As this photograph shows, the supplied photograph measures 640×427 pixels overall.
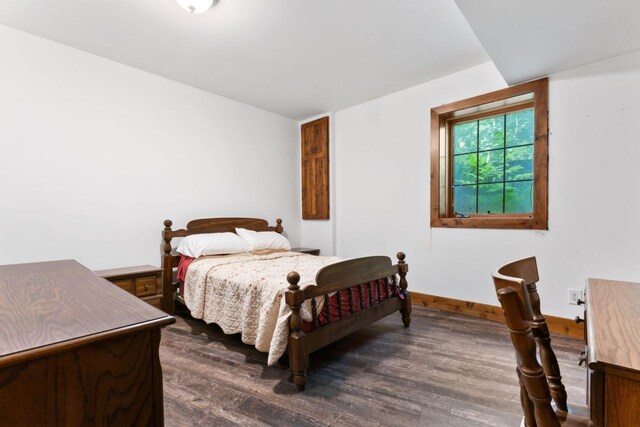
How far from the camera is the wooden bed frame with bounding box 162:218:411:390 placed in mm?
1771

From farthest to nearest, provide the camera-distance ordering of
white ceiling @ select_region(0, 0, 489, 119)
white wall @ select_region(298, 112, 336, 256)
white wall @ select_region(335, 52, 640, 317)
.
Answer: white wall @ select_region(298, 112, 336, 256) → white wall @ select_region(335, 52, 640, 317) → white ceiling @ select_region(0, 0, 489, 119)

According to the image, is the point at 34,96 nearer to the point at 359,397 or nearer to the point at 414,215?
the point at 359,397

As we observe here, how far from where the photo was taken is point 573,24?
1.87 m

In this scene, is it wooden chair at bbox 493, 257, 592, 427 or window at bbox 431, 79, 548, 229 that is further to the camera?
window at bbox 431, 79, 548, 229

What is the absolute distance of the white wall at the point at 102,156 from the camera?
2.36 metres

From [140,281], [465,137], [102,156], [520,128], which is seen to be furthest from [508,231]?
[102,156]

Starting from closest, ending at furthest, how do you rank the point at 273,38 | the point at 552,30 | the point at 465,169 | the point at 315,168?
1. the point at 552,30
2. the point at 273,38
3. the point at 465,169
4. the point at 315,168

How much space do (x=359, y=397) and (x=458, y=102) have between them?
2785mm

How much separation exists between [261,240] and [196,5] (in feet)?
7.46

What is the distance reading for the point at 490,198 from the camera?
118 inches

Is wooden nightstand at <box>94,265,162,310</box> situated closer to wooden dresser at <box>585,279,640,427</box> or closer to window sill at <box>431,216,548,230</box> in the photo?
window sill at <box>431,216,548,230</box>

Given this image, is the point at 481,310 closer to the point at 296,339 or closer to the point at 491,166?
the point at 491,166

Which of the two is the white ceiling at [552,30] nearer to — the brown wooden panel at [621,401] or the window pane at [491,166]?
the window pane at [491,166]

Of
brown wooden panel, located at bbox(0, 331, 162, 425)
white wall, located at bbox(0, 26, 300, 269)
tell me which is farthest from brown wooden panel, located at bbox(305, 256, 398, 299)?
white wall, located at bbox(0, 26, 300, 269)
